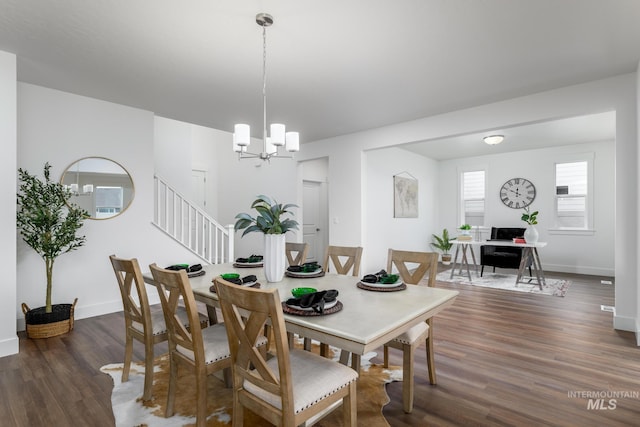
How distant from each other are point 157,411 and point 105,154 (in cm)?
328

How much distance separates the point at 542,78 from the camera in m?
3.42

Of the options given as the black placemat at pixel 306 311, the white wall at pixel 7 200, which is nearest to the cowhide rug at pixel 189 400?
the black placemat at pixel 306 311

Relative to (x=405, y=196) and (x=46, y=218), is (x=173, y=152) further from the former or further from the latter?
(x=405, y=196)

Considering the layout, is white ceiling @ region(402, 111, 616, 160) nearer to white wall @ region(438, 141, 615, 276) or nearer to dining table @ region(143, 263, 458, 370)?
white wall @ region(438, 141, 615, 276)

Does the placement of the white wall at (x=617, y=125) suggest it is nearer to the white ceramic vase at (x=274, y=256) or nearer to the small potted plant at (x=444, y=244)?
the white ceramic vase at (x=274, y=256)

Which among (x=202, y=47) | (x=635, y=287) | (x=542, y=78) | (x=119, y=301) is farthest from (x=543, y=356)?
(x=119, y=301)

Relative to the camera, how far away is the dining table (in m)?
1.37

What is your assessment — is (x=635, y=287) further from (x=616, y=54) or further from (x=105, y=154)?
(x=105, y=154)

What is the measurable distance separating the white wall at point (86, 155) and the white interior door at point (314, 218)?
3.25 meters

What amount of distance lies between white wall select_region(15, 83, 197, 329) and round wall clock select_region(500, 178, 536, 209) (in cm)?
688

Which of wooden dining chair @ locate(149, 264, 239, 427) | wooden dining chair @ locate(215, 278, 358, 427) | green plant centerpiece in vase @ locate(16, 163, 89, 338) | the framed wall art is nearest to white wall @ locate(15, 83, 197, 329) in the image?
green plant centerpiece in vase @ locate(16, 163, 89, 338)

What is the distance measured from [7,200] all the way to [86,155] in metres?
1.14

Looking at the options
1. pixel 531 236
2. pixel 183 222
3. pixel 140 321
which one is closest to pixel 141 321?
pixel 140 321

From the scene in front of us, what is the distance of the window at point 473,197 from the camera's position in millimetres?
7914
